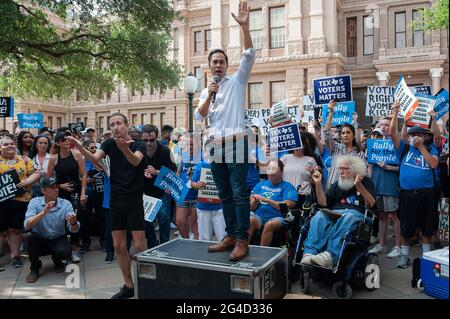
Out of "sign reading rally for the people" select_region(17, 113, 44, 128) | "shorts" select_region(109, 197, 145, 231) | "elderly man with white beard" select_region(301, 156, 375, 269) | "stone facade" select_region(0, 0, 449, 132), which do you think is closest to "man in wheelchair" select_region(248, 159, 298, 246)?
"elderly man with white beard" select_region(301, 156, 375, 269)

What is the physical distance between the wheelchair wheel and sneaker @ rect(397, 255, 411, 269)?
1431 millimetres

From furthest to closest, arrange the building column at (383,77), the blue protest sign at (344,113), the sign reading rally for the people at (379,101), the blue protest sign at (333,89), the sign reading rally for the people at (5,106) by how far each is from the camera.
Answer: the building column at (383,77) < the sign reading rally for the people at (5,106) < the sign reading rally for the people at (379,101) < the blue protest sign at (344,113) < the blue protest sign at (333,89)

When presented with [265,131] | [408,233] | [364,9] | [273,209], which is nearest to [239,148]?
[273,209]

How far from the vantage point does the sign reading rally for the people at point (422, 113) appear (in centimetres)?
614

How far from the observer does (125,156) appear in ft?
14.9

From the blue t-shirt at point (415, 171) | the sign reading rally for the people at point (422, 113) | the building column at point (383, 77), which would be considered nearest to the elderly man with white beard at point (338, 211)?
the blue t-shirt at point (415, 171)

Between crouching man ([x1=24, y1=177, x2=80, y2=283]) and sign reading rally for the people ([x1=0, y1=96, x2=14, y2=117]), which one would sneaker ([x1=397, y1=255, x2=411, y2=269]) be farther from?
sign reading rally for the people ([x1=0, y1=96, x2=14, y2=117])

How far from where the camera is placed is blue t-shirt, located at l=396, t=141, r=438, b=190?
5.73m

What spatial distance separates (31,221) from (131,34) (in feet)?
35.3

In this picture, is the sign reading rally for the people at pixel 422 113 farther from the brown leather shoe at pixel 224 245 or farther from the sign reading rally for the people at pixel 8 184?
the sign reading rally for the people at pixel 8 184

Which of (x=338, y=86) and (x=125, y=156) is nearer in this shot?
(x=125, y=156)

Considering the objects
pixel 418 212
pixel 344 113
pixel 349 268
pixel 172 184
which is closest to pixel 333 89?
pixel 344 113

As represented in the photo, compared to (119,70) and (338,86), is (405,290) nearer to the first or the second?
(338,86)

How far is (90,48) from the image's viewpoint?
600 inches
